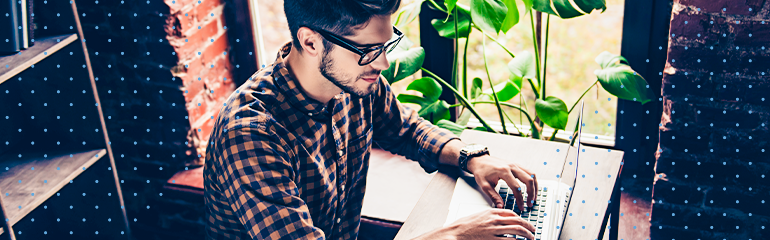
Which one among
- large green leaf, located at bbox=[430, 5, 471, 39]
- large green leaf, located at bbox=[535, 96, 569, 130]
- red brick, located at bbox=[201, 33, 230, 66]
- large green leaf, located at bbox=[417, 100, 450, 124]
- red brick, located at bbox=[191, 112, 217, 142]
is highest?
large green leaf, located at bbox=[430, 5, 471, 39]

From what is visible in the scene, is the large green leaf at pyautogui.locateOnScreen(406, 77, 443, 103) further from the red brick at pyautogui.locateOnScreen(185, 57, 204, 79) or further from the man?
the red brick at pyautogui.locateOnScreen(185, 57, 204, 79)

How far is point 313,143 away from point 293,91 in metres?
0.11

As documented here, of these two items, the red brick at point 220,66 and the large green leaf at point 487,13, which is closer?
the large green leaf at point 487,13

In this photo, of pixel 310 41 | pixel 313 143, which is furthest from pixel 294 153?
pixel 310 41

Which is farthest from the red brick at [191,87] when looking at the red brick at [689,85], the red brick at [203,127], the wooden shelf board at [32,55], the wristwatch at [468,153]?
the red brick at [689,85]

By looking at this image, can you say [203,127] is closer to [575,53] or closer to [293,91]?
[293,91]

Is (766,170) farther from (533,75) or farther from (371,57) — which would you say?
(371,57)

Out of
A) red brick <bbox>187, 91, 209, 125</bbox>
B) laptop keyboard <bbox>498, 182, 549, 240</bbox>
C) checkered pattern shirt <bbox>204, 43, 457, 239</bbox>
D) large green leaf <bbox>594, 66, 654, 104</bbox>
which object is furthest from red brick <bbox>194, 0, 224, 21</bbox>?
large green leaf <bbox>594, 66, 654, 104</bbox>

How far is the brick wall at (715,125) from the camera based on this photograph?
119 centimetres

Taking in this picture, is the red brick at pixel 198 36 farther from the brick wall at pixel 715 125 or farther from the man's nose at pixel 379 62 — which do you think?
the brick wall at pixel 715 125

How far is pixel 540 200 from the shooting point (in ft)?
3.66

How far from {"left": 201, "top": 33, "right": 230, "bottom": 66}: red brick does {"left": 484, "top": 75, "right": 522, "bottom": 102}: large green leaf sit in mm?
896

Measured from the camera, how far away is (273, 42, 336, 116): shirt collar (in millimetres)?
1084

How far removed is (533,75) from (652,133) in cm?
43
